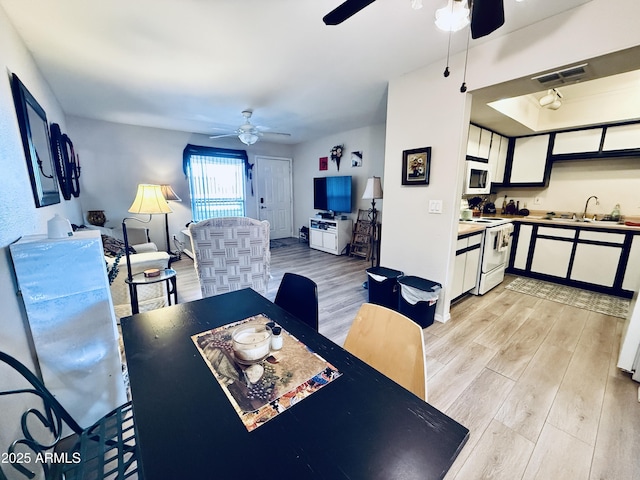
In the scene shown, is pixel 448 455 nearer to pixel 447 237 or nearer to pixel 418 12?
pixel 447 237

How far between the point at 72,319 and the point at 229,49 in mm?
2186

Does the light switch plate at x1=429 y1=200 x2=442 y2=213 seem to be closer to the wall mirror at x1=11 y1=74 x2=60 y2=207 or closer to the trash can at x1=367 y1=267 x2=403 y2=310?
the trash can at x1=367 y1=267 x2=403 y2=310

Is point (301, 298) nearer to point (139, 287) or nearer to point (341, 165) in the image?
point (139, 287)

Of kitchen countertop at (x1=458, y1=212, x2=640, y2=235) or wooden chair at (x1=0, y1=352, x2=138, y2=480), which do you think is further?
kitchen countertop at (x1=458, y1=212, x2=640, y2=235)

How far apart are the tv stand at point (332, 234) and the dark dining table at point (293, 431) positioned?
13.6ft

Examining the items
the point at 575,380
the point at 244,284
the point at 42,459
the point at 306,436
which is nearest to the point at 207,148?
the point at 244,284

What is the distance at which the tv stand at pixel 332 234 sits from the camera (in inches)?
199

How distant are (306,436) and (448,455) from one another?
336mm

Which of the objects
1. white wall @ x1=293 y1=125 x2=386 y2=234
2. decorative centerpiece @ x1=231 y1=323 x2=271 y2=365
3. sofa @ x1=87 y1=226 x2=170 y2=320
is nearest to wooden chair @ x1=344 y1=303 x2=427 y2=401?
decorative centerpiece @ x1=231 y1=323 x2=271 y2=365

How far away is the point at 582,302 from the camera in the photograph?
2916 millimetres

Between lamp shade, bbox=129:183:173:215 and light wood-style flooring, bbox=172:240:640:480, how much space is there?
108 cm

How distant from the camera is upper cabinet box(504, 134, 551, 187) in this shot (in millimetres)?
3660

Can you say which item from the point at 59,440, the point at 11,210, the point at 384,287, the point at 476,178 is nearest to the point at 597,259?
the point at 476,178

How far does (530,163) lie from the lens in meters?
3.79
